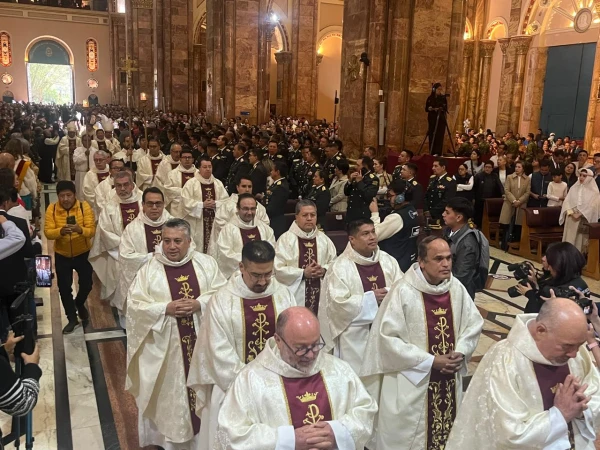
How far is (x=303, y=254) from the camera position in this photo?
6.18 m

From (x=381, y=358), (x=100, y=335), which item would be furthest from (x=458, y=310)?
(x=100, y=335)

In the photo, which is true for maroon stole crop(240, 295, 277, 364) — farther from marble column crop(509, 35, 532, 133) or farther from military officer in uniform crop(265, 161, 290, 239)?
marble column crop(509, 35, 532, 133)

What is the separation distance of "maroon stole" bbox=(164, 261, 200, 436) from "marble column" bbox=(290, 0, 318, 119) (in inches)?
1012

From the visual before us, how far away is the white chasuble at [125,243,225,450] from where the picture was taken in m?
4.61

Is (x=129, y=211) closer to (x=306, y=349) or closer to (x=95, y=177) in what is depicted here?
(x=95, y=177)

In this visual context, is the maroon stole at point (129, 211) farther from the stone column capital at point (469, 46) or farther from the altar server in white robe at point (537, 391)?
the stone column capital at point (469, 46)

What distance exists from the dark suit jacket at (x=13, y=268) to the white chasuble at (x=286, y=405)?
3.23 metres

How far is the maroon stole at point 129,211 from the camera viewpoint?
754 centimetres

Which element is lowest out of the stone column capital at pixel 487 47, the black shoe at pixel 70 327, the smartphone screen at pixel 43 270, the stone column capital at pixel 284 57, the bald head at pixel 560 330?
the black shoe at pixel 70 327

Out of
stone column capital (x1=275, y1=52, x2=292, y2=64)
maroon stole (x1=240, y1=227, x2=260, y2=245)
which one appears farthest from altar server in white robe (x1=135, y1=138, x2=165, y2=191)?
stone column capital (x1=275, y1=52, x2=292, y2=64)

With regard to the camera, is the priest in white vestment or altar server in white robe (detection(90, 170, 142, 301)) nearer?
altar server in white robe (detection(90, 170, 142, 301))

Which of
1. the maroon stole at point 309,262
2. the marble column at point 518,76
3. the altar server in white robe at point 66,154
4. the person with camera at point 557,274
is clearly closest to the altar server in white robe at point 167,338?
the maroon stole at point 309,262

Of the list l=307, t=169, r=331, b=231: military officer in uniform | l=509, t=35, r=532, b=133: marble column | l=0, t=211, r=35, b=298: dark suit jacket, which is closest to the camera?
l=0, t=211, r=35, b=298: dark suit jacket

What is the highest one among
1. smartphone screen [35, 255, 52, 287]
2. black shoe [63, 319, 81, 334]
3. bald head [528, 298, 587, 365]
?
bald head [528, 298, 587, 365]
